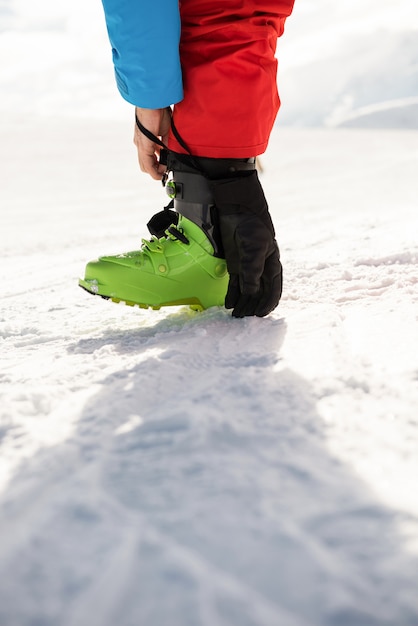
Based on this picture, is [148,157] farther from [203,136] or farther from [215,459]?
[215,459]

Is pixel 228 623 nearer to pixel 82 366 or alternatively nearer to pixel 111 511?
pixel 111 511

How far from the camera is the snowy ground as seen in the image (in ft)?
1.69

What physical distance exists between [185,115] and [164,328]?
454mm

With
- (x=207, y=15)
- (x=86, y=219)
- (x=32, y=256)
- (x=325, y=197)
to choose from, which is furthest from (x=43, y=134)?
(x=207, y=15)

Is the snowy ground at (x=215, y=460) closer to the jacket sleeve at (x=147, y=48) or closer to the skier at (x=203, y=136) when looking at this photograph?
the skier at (x=203, y=136)

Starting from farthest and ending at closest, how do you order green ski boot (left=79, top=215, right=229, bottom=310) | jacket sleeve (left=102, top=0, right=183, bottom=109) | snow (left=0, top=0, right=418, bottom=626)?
green ski boot (left=79, top=215, right=229, bottom=310) < jacket sleeve (left=102, top=0, right=183, bottom=109) < snow (left=0, top=0, right=418, bottom=626)

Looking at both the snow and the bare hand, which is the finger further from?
the snow

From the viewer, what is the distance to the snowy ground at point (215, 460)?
515 mm

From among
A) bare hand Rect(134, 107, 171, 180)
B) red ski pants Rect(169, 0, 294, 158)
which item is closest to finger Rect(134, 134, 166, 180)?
bare hand Rect(134, 107, 171, 180)

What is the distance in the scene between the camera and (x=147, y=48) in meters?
1.13

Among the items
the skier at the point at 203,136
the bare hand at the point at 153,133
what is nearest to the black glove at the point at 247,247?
the skier at the point at 203,136

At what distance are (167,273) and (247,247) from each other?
0.19 meters

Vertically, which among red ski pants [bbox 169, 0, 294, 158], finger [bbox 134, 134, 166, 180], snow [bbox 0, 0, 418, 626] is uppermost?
red ski pants [bbox 169, 0, 294, 158]

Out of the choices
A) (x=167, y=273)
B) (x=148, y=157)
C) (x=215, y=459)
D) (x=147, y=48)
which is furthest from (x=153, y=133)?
(x=215, y=459)
